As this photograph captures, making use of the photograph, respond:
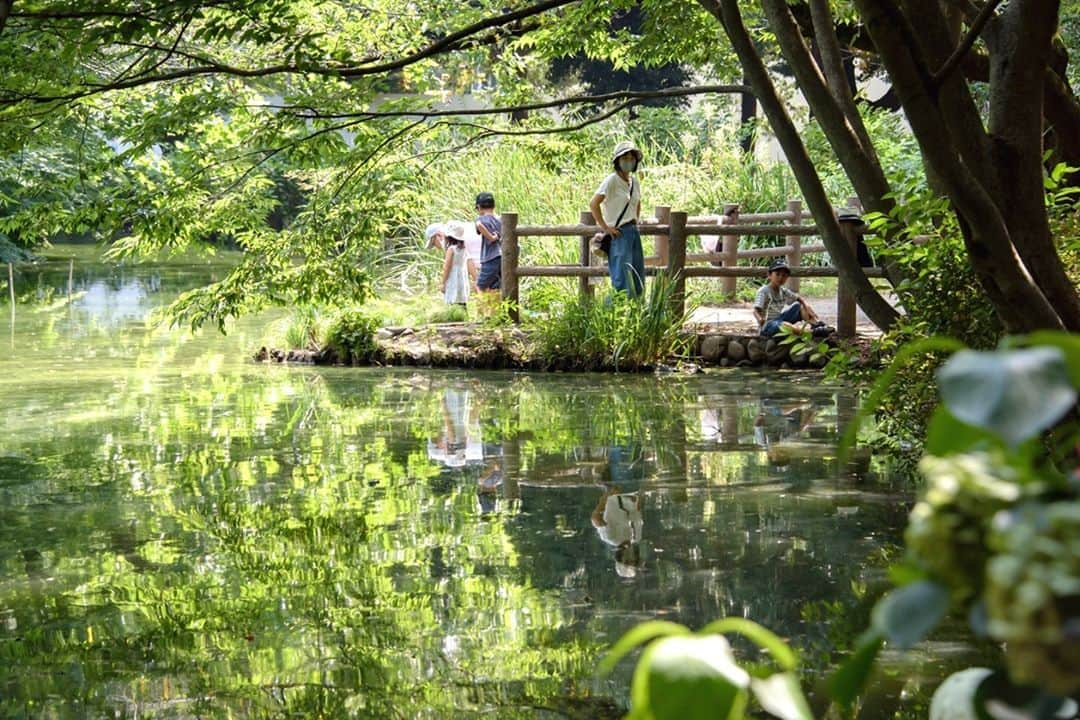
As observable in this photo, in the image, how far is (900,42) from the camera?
4.83m

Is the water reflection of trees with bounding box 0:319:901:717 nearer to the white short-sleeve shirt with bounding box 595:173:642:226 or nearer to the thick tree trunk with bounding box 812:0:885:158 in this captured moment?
the thick tree trunk with bounding box 812:0:885:158

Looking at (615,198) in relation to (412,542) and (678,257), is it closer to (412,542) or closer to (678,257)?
(678,257)

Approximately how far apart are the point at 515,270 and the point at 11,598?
9.83m

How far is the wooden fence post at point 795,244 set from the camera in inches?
689

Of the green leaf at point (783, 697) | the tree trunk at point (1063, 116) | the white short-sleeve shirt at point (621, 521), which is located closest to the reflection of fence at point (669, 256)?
the tree trunk at point (1063, 116)

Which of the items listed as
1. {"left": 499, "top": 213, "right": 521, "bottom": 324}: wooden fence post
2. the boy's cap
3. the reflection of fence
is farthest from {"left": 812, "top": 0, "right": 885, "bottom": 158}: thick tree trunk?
the boy's cap

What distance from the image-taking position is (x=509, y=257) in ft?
50.0

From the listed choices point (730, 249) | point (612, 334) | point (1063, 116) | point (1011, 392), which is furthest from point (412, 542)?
point (730, 249)

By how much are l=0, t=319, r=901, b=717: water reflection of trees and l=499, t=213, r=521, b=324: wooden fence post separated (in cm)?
449

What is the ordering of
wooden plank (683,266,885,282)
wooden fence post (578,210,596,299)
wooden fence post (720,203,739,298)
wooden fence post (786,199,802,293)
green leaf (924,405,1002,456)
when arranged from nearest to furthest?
green leaf (924,405,1002,456) < wooden plank (683,266,885,282) < wooden fence post (578,210,596,299) < wooden fence post (720,203,739,298) < wooden fence post (786,199,802,293)

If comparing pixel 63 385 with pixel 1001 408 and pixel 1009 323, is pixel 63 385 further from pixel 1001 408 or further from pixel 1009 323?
pixel 1001 408

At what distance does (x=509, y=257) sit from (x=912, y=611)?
14490 mm

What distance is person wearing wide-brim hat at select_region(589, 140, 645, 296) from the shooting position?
13562mm

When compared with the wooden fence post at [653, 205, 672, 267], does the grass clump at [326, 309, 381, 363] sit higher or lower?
lower
